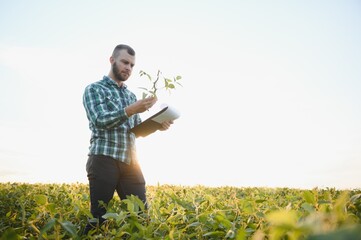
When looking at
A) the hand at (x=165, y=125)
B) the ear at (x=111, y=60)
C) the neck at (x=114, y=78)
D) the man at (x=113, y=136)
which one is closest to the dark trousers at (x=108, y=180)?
the man at (x=113, y=136)

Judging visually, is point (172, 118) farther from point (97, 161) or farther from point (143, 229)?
point (143, 229)

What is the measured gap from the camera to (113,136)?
10.7ft

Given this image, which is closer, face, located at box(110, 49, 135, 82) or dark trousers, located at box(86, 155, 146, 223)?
dark trousers, located at box(86, 155, 146, 223)

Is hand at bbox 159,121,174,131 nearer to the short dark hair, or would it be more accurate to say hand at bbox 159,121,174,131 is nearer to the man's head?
the man's head

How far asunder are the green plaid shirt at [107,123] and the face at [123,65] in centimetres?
13

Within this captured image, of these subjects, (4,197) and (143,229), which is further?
(4,197)

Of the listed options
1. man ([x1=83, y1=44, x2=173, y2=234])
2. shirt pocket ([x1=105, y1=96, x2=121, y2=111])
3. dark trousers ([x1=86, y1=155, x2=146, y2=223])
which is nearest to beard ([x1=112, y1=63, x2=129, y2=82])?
man ([x1=83, y1=44, x2=173, y2=234])

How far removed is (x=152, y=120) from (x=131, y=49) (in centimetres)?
105

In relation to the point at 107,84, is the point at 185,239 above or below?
below

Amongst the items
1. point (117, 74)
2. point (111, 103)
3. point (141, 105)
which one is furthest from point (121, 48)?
point (141, 105)

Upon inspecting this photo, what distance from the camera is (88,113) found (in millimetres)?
3232

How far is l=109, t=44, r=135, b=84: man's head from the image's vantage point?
139 inches

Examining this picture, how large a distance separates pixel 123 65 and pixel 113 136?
3.06ft

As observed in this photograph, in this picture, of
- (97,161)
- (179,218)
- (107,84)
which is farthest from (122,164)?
(179,218)
